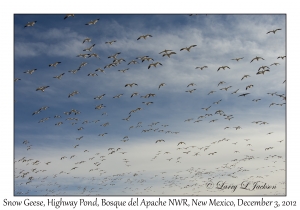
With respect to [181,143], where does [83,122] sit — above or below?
above

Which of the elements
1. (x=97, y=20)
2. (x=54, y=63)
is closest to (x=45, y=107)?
(x=54, y=63)

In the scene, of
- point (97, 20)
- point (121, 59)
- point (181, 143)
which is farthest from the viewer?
point (181, 143)

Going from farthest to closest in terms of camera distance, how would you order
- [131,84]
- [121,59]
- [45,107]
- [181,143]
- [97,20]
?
[181,143], [45,107], [131,84], [121,59], [97,20]

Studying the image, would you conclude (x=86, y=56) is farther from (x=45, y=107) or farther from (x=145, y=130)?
(x=145, y=130)
